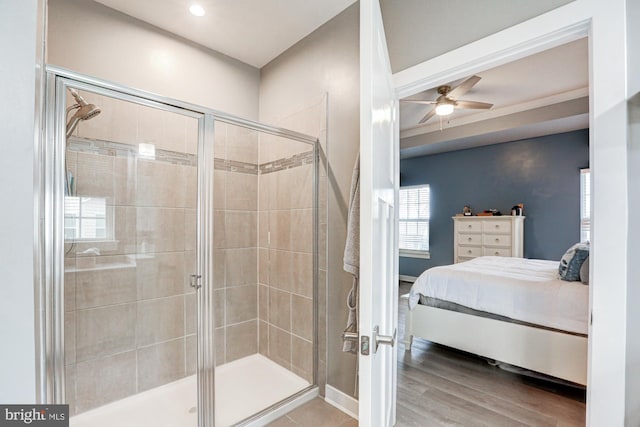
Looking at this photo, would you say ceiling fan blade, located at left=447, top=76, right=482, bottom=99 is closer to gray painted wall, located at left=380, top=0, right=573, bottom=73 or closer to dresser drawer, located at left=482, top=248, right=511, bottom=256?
gray painted wall, located at left=380, top=0, right=573, bottom=73

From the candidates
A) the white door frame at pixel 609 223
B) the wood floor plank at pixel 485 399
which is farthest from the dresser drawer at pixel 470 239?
the white door frame at pixel 609 223

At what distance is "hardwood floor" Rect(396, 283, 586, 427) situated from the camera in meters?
1.92

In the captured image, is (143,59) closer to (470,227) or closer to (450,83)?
(450,83)

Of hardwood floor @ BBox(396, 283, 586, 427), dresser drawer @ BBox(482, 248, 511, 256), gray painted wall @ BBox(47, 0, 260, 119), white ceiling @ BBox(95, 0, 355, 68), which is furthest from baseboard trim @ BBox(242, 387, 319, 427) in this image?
dresser drawer @ BBox(482, 248, 511, 256)

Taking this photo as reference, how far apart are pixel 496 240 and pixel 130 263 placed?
5166 millimetres

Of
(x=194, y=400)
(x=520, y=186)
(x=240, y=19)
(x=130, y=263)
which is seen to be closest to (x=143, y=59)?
(x=240, y=19)

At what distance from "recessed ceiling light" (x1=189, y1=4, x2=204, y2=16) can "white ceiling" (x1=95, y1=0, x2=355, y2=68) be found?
1.0 inches

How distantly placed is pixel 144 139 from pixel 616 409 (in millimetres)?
2626

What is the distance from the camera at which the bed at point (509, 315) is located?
2.14m

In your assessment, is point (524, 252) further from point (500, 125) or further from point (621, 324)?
point (621, 324)

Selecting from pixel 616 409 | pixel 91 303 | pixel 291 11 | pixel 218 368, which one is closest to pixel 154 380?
pixel 218 368

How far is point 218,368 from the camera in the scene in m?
2.00

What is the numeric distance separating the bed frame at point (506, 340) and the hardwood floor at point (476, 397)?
16 cm

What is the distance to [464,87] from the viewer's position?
284 cm
